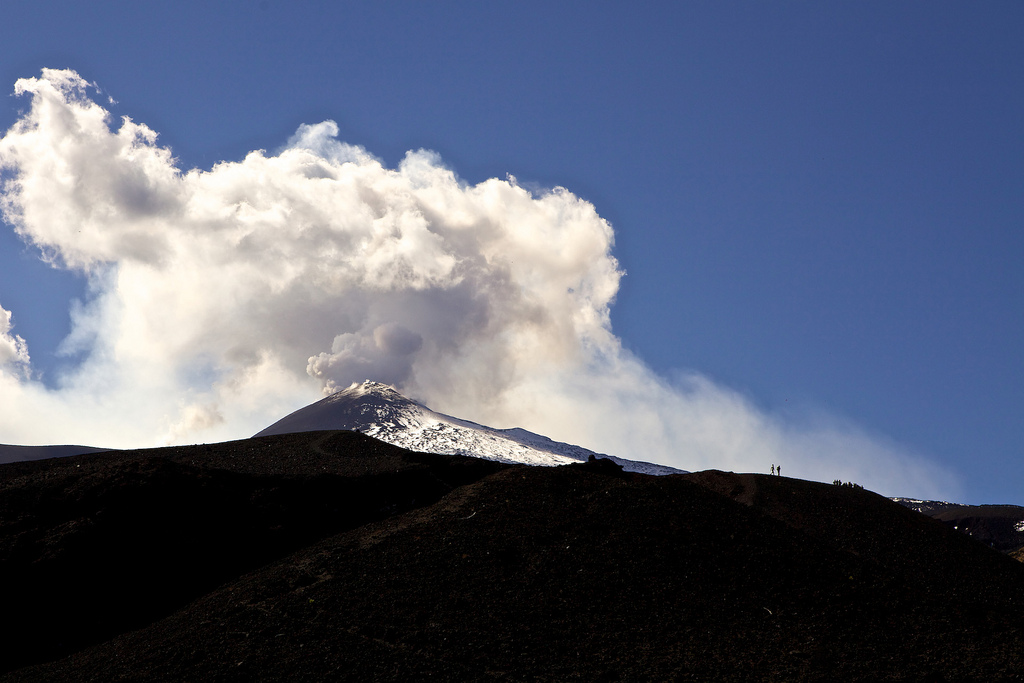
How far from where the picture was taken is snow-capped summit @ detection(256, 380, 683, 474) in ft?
350

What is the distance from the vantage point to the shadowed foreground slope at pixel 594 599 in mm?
16141

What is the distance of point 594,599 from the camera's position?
1867 centimetres

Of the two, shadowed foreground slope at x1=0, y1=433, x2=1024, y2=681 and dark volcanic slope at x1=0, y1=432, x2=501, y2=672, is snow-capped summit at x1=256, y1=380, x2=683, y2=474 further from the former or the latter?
shadowed foreground slope at x1=0, y1=433, x2=1024, y2=681

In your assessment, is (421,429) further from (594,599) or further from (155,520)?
(594,599)

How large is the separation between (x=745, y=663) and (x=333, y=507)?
48.4 ft

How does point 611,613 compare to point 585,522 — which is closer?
point 611,613

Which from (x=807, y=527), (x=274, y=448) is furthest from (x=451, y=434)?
(x=807, y=527)

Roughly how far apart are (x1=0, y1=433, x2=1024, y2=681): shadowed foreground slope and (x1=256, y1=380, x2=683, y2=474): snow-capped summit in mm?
75035

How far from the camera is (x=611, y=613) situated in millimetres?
18125

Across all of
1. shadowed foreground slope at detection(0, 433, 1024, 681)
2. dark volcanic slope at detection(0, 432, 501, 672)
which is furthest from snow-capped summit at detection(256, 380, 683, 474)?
shadowed foreground slope at detection(0, 433, 1024, 681)

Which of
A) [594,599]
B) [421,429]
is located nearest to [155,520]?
[594,599]

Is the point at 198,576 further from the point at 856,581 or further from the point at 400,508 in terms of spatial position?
the point at 856,581

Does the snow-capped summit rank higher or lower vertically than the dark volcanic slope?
higher

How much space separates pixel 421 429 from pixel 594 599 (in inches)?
4189
